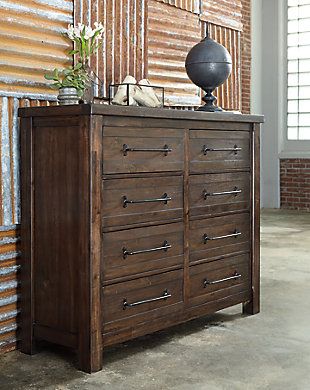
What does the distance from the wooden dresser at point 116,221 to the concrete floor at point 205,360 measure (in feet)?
0.40

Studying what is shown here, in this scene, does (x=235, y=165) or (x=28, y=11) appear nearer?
(x=28, y=11)

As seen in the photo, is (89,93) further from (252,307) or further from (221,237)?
(252,307)

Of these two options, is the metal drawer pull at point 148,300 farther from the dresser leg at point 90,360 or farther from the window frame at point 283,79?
the window frame at point 283,79

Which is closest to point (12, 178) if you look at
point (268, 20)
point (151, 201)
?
point (151, 201)

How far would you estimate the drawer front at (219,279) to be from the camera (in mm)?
3727

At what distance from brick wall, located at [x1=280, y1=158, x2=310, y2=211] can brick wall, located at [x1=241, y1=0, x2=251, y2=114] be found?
1.18m

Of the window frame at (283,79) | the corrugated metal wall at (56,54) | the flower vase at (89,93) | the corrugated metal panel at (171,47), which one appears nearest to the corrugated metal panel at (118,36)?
the corrugated metal wall at (56,54)

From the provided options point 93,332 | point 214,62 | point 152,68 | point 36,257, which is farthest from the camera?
point 152,68

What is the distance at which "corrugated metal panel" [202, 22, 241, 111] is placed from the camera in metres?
5.14

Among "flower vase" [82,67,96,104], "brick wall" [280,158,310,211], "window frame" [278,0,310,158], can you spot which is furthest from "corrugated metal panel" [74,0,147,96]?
"window frame" [278,0,310,158]

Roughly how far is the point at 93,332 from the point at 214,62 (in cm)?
183

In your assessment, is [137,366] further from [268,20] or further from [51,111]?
[268,20]

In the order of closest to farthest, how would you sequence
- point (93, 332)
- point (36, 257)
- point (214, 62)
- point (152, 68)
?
point (93, 332), point (36, 257), point (214, 62), point (152, 68)

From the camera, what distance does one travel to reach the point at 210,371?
10.2 feet
